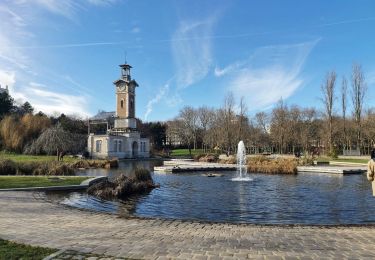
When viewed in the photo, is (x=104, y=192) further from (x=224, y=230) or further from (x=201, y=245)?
(x=201, y=245)

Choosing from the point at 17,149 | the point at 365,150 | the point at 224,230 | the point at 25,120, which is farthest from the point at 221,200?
the point at 365,150

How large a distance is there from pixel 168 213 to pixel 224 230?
149 inches

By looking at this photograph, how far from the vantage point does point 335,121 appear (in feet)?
204

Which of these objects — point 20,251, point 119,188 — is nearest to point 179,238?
point 20,251

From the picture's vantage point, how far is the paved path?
6.61 m

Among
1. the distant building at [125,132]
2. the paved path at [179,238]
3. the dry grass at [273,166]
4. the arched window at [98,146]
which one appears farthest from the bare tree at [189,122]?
the paved path at [179,238]

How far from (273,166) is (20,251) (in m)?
24.5

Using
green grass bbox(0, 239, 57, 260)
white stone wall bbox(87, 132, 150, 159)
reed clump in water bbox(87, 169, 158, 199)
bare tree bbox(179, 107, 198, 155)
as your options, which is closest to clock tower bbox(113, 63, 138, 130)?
white stone wall bbox(87, 132, 150, 159)

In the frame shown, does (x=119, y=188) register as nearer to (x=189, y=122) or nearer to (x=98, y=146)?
(x=98, y=146)

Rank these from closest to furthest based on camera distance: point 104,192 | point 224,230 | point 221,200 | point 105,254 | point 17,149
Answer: point 105,254
point 224,230
point 221,200
point 104,192
point 17,149

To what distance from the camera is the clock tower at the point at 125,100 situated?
7306 cm

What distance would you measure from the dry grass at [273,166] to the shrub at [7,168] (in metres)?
17.7

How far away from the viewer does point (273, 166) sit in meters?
28.9

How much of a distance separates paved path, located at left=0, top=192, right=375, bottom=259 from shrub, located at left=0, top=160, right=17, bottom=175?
583 inches
